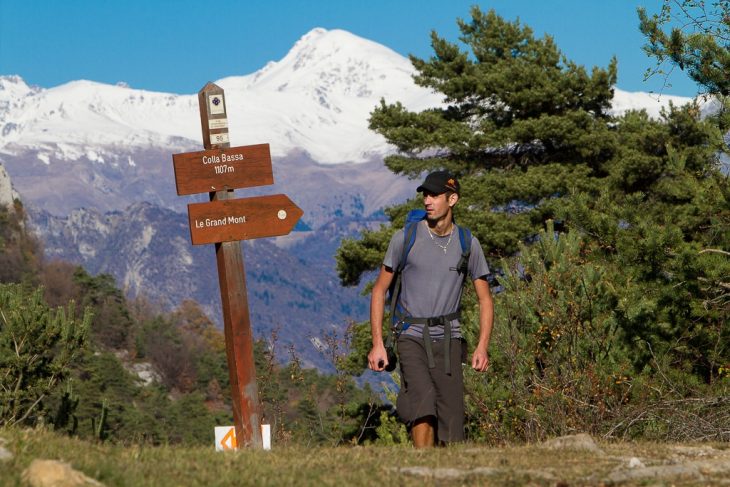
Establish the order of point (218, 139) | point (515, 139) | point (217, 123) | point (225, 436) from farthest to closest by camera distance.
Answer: point (515, 139)
point (225, 436)
point (217, 123)
point (218, 139)

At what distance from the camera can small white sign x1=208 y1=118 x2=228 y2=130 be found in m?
9.14

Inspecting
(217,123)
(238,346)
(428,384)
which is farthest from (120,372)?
(428,384)

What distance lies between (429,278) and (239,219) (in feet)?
8.19

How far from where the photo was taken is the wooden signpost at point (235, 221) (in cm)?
877

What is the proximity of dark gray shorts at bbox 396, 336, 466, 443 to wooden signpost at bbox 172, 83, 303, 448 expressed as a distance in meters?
2.10

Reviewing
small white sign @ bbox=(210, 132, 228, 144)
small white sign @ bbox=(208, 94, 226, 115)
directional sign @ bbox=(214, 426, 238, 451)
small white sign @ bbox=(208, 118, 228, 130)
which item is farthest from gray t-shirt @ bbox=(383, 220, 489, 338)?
directional sign @ bbox=(214, 426, 238, 451)

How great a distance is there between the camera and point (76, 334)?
1948cm

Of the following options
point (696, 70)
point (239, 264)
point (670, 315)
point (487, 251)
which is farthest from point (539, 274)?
point (487, 251)

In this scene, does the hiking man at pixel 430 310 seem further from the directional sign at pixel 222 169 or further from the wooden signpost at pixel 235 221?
the directional sign at pixel 222 169

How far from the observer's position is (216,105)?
30.4 ft

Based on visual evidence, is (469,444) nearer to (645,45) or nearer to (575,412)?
(575,412)

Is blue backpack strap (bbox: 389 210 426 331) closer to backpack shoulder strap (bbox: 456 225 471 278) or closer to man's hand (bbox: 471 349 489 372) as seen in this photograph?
backpack shoulder strap (bbox: 456 225 471 278)

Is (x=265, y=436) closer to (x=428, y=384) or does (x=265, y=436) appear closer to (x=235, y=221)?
(x=235, y=221)

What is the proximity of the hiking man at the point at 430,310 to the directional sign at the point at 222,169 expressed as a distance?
218 centimetres
